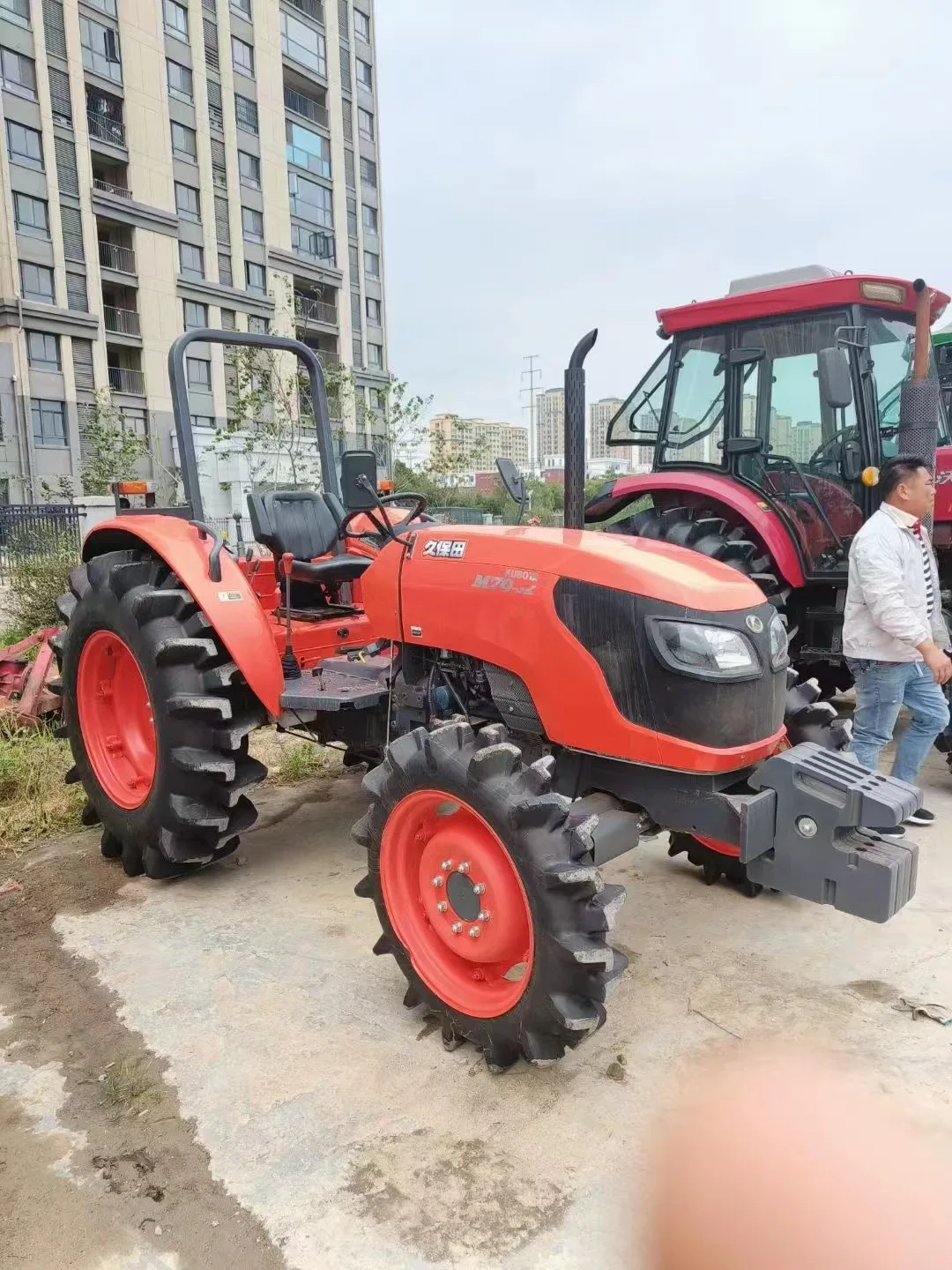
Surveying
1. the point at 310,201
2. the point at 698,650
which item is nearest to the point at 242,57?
the point at 310,201

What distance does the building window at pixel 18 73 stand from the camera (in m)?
24.4

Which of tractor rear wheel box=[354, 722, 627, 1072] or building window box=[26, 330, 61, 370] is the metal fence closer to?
tractor rear wheel box=[354, 722, 627, 1072]

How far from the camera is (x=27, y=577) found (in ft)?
25.4

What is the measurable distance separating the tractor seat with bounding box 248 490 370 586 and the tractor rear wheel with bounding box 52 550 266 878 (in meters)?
0.46

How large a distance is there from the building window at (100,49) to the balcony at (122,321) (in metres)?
6.59

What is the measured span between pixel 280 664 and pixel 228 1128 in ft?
5.32

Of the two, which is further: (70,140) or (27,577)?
(70,140)

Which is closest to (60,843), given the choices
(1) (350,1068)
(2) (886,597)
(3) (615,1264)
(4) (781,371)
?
(1) (350,1068)

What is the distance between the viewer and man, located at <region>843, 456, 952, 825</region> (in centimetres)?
346

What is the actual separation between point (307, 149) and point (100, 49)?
9001 mm

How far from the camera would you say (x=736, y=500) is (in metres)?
4.91

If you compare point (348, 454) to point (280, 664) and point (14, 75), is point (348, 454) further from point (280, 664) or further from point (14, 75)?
point (14, 75)

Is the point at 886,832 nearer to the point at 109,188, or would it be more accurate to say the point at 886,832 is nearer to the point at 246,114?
the point at 109,188

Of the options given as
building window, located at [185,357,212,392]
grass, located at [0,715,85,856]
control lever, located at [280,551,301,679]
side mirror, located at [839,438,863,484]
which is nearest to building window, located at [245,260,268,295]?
building window, located at [185,357,212,392]
